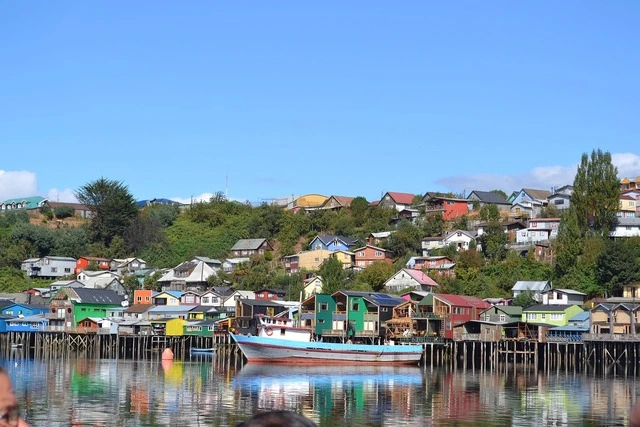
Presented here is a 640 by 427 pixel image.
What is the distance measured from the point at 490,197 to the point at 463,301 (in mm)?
35745

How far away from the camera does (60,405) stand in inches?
1432

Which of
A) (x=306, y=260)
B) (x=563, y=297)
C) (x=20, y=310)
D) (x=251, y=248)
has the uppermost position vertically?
(x=251, y=248)

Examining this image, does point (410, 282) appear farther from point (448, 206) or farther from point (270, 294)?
point (448, 206)

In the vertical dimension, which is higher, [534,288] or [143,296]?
[534,288]

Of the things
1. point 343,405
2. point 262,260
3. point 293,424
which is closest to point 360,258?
point 262,260

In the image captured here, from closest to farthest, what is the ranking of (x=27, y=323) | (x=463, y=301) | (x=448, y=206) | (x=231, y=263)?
(x=463, y=301) → (x=27, y=323) → (x=231, y=263) → (x=448, y=206)

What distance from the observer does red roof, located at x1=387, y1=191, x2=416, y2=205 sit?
11175 cm

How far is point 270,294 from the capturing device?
8650cm

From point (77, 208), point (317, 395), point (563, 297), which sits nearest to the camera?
point (317, 395)

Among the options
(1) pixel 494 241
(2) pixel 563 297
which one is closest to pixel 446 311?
(2) pixel 563 297

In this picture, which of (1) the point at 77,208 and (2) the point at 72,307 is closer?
(2) the point at 72,307

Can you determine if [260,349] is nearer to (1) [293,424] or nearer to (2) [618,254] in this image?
(2) [618,254]

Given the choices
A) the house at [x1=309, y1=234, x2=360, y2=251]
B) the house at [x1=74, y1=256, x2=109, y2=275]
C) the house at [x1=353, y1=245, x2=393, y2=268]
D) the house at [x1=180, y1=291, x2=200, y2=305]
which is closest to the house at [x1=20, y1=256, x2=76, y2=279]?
the house at [x1=74, y1=256, x2=109, y2=275]

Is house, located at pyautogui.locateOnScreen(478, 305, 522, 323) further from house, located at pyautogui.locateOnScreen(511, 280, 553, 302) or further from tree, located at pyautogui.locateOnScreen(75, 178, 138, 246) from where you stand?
tree, located at pyautogui.locateOnScreen(75, 178, 138, 246)
